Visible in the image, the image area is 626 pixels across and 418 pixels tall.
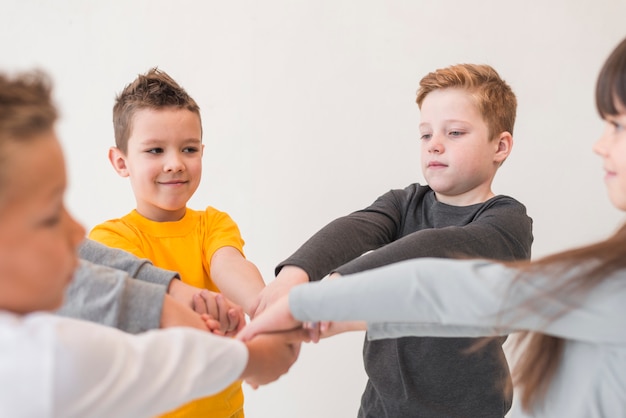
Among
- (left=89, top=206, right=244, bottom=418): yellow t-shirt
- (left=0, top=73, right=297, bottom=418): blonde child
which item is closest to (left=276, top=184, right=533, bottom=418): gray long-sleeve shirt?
(left=89, top=206, right=244, bottom=418): yellow t-shirt

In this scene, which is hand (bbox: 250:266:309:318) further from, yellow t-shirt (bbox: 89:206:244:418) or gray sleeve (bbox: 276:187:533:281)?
yellow t-shirt (bbox: 89:206:244:418)

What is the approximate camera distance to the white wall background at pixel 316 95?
2.15 m

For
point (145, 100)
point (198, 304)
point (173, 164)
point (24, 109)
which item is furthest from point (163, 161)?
point (24, 109)

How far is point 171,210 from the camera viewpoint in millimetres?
1518

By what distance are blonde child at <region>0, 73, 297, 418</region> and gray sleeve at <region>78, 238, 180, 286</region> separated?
0.36m

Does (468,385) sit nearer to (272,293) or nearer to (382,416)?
(382,416)

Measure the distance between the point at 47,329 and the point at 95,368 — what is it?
62 millimetres

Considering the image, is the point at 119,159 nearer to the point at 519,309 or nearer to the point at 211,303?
the point at 211,303

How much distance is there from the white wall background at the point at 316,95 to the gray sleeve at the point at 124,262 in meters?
1.08

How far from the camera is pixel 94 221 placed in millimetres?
2430

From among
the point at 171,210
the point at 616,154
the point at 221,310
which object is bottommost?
the point at 221,310

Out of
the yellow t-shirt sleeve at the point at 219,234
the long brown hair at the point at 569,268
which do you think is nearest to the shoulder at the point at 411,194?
the yellow t-shirt sleeve at the point at 219,234

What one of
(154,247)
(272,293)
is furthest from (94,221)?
(272,293)

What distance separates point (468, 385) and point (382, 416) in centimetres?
19
